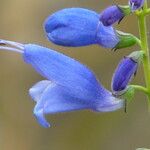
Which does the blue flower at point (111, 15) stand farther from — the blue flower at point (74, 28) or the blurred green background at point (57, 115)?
the blurred green background at point (57, 115)

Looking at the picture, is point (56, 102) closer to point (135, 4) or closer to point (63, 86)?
point (63, 86)

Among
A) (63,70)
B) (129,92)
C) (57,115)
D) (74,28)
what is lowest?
(57,115)

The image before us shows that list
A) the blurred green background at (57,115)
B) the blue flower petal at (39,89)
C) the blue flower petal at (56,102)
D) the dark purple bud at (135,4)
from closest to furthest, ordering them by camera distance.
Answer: the dark purple bud at (135,4), the blue flower petal at (56,102), the blue flower petal at (39,89), the blurred green background at (57,115)

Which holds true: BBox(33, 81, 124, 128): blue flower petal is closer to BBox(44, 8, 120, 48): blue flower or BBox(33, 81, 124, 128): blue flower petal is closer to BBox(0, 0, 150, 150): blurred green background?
BBox(44, 8, 120, 48): blue flower

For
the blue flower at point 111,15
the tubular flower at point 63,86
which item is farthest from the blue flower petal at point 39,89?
the blue flower at point 111,15

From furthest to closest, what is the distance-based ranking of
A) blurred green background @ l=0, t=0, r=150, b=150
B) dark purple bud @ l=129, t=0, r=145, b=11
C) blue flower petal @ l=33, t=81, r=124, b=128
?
blurred green background @ l=0, t=0, r=150, b=150 < blue flower petal @ l=33, t=81, r=124, b=128 < dark purple bud @ l=129, t=0, r=145, b=11

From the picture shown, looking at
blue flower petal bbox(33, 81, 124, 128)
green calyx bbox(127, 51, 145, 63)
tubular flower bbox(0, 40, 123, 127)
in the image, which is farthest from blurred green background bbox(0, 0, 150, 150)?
green calyx bbox(127, 51, 145, 63)

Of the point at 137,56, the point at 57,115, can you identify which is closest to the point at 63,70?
the point at 137,56
